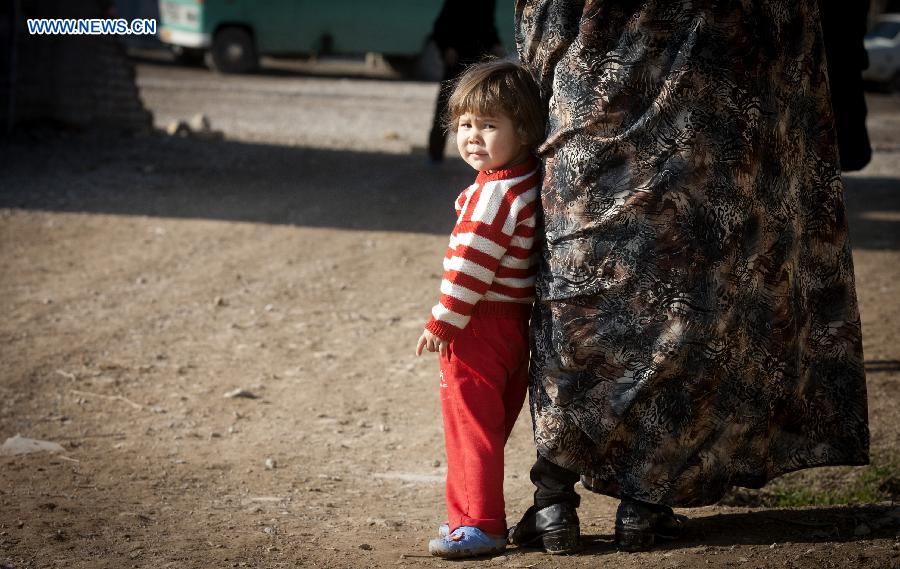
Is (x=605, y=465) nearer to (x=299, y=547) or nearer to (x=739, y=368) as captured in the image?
(x=739, y=368)

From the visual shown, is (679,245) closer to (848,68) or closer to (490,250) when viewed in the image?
(490,250)

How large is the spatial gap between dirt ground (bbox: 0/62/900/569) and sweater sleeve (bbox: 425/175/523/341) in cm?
71

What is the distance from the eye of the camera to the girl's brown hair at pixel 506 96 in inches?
116

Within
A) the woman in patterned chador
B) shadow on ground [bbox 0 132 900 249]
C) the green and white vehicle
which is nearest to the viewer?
the woman in patterned chador

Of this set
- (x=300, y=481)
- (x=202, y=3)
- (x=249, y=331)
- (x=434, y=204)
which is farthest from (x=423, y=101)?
(x=300, y=481)

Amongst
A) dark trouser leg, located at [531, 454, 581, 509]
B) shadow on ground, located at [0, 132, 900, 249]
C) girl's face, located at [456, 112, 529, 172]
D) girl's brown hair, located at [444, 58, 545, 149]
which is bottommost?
shadow on ground, located at [0, 132, 900, 249]

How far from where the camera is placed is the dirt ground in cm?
327

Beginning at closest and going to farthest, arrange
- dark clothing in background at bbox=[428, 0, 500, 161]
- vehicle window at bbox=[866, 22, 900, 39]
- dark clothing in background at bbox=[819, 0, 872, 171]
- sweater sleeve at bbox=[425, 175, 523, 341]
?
sweater sleeve at bbox=[425, 175, 523, 341]
dark clothing in background at bbox=[819, 0, 872, 171]
dark clothing in background at bbox=[428, 0, 500, 161]
vehicle window at bbox=[866, 22, 900, 39]

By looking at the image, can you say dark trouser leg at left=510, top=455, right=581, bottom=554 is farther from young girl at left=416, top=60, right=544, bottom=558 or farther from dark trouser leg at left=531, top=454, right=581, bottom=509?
young girl at left=416, top=60, right=544, bottom=558

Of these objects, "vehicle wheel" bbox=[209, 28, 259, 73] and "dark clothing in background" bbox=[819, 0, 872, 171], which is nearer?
"dark clothing in background" bbox=[819, 0, 872, 171]

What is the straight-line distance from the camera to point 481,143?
2.99 meters

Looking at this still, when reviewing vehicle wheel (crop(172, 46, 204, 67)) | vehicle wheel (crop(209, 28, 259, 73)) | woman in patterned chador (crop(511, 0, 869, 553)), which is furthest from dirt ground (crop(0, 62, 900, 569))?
vehicle wheel (crop(172, 46, 204, 67))

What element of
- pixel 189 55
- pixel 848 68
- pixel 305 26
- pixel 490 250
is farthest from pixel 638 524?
pixel 189 55

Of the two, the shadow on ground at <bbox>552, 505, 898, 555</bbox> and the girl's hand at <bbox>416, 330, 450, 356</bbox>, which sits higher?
the girl's hand at <bbox>416, 330, 450, 356</bbox>
